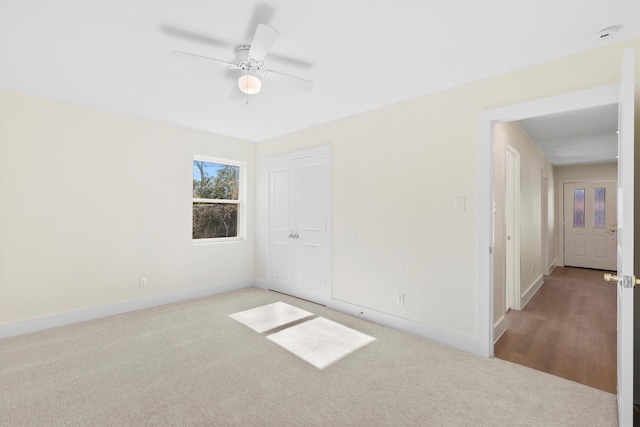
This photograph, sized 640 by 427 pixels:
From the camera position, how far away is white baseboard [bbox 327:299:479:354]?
2801 millimetres

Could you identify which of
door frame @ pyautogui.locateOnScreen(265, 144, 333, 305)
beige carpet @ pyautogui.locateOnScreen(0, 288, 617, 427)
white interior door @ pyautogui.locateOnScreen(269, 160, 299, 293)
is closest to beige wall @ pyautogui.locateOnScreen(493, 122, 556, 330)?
beige carpet @ pyautogui.locateOnScreen(0, 288, 617, 427)

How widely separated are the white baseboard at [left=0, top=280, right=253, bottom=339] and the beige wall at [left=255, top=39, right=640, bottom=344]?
1.99 m

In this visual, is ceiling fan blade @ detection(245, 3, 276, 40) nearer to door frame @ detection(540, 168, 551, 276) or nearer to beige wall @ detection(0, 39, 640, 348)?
beige wall @ detection(0, 39, 640, 348)

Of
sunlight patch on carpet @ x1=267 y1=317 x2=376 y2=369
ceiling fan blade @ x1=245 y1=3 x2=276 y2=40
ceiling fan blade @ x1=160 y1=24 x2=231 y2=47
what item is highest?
ceiling fan blade @ x1=160 y1=24 x2=231 y2=47

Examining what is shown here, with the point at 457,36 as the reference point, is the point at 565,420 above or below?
below

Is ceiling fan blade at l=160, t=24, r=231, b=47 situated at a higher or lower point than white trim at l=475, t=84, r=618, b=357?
higher

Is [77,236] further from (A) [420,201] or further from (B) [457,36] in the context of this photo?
(B) [457,36]

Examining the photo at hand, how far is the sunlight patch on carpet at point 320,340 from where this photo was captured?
267 centimetres

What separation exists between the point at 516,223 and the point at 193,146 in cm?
457

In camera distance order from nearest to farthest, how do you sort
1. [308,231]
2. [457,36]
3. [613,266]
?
[457,36], [308,231], [613,266]

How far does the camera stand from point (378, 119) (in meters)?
3.51

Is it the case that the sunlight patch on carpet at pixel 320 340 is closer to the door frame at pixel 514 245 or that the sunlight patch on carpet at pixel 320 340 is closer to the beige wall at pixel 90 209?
the beige wall at pixel 90 209

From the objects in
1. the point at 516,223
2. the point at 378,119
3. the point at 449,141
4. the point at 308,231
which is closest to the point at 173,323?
the point at 308,231

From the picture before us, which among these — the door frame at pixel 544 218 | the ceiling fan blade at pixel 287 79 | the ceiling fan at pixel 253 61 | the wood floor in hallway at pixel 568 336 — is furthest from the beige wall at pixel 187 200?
the door frame at pixel 544 218
